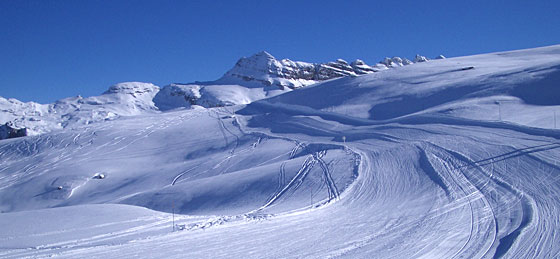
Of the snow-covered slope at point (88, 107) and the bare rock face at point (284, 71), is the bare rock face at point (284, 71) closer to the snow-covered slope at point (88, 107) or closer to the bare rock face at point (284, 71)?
the bare rock face at point (284, 71)

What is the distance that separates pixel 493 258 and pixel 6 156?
53.7 metres

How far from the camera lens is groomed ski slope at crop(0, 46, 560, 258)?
1135 cm

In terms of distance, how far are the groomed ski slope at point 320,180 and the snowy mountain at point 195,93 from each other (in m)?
99.9

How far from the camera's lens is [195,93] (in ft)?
547

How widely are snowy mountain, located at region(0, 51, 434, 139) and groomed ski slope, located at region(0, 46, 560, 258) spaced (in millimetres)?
99853

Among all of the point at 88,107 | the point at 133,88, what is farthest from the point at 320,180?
the point at 133,88

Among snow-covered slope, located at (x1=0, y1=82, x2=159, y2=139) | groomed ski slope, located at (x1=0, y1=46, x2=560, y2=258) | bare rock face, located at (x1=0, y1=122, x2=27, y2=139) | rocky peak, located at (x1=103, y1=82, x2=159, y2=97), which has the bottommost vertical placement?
groomed ski slope, located at (x1=0, y1=46, x2=560, y2=258)

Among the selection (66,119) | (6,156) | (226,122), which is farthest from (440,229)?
(66,119)

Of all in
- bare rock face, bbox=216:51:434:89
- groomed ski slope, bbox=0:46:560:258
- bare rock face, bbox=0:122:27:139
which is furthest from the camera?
bare rock face, bbox=216:51:434:89

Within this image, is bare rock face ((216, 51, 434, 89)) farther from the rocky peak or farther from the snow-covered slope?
the snow-covered slope

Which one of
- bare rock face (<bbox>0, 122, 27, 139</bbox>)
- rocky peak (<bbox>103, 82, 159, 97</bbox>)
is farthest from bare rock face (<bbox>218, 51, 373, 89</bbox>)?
bare rock face (<bbox>0, 122, 27, 139</bbox>)

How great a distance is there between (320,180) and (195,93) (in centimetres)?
15020

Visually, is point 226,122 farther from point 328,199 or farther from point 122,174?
point 328,199

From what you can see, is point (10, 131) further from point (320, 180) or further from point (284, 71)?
point (284, 71)
